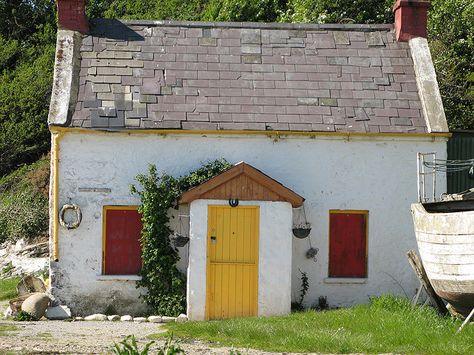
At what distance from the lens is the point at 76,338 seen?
1387cm

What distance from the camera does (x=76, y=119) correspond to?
57.1 ft

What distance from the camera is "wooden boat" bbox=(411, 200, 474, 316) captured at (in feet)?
46.2

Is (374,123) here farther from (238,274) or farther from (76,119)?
(76,119)

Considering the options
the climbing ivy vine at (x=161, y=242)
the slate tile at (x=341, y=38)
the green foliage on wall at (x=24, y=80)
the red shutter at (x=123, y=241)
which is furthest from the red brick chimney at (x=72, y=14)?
the green foliage on wall at (x=24, y=80)

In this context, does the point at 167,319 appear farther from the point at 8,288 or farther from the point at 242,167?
the point at 8,288

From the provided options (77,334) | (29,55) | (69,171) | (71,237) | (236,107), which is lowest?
(77,334)

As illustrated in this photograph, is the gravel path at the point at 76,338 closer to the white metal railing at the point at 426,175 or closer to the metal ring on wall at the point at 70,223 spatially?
the metal ring on wall at the point at 70,223

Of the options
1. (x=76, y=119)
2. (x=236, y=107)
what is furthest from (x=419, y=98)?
(x=76, y=119)

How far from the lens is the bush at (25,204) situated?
24062 mm

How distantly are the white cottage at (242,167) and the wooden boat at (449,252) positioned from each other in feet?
8.21

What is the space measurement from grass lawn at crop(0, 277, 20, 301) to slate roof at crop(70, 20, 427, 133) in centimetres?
465

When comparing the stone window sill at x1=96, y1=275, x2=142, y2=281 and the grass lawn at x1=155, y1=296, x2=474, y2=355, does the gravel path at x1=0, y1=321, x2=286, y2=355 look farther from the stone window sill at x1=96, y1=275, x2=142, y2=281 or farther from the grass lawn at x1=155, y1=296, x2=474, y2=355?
Result: the stone window sill at x1=96, y1=275, x2=142, y2=281

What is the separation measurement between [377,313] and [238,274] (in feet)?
9.34

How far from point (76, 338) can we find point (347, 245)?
6.42m
